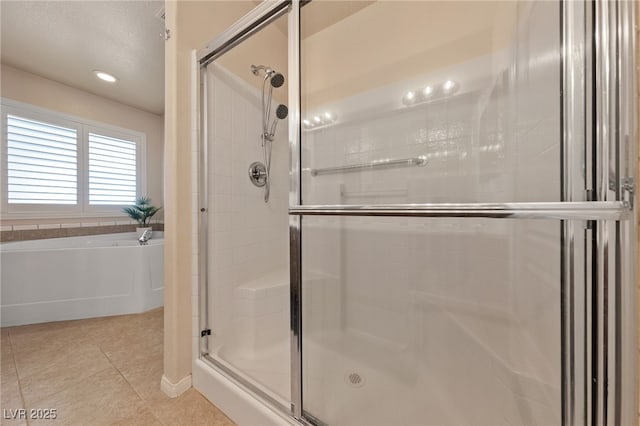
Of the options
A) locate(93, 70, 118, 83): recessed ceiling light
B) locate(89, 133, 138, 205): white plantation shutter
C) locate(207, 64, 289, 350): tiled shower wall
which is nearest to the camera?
locate(207, 64, 289, 350): tiled shower wall

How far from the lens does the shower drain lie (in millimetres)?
1138

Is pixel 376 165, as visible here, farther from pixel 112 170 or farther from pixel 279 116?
pixel 112 170

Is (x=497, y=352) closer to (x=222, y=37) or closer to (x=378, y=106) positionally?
(x=378, y=106)

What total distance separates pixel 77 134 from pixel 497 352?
4.01 meters

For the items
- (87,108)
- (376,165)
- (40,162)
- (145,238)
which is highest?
(87,108)

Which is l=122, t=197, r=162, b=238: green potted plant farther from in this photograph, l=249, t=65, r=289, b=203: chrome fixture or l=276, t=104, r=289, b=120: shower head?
l=276, t=104, r=289, b=120: shower head

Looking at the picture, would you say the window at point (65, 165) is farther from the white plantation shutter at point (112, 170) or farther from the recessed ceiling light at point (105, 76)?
the recessed ceiling light at point (105, 76)

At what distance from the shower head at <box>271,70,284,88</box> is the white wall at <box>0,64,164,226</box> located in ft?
8.27

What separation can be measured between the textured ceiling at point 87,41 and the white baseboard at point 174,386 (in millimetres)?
2296

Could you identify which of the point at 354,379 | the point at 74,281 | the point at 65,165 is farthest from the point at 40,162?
the point at 354,379

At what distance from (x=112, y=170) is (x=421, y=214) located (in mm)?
3604

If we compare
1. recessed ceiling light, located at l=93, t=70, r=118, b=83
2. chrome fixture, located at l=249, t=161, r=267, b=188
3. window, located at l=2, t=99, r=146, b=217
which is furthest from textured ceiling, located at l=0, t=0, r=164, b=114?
chrome fixture, located at l=249, t=161, r=267, b=188

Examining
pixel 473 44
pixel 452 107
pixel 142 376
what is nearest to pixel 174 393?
pixel 142 376

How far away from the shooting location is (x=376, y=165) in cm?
135
